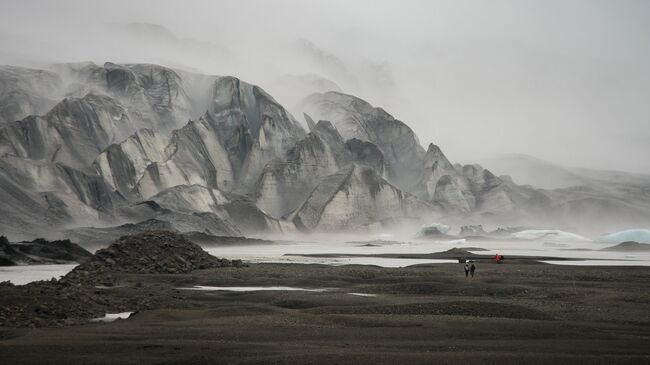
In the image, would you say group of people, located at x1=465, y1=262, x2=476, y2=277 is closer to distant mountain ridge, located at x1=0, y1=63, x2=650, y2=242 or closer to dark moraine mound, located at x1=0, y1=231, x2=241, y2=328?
dark moraine mound, located at x1=0, y1=231, x2=241, y2=328

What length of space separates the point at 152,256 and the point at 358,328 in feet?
82.2

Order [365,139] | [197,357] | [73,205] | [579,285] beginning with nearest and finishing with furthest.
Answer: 1. [197,357]
2. [579,285]
3. [73,205]
4. [365,139]

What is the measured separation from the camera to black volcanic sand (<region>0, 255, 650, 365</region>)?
44.0 ft

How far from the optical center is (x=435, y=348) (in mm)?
14359

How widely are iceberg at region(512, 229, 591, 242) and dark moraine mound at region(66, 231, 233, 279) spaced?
7825cm

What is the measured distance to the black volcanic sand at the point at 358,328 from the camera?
44.0 feet

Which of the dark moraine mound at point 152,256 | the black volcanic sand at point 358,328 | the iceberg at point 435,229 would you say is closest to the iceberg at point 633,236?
the iceberg at point 435,229

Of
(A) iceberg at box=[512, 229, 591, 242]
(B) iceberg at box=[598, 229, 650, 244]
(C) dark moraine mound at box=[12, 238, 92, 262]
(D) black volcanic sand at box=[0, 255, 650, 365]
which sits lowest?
(D) black volcanic sand at box=[0, 255, 650, 365]

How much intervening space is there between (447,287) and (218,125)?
10895 cm

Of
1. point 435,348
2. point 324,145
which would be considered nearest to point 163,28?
point 324,145

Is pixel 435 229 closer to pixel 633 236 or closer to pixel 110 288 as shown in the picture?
pixel 633 236

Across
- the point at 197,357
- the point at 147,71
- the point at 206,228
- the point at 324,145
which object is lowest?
the point at 197,357

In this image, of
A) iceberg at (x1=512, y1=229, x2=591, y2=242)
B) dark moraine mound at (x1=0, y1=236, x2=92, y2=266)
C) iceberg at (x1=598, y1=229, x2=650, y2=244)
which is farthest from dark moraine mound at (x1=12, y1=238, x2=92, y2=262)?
iceberg at (x1=512, y1=229, x2=591, y2=242)

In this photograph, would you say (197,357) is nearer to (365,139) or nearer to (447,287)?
(447,287)
